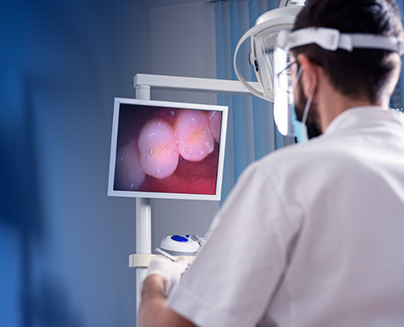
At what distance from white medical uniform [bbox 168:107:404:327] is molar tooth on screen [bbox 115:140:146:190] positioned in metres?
0.99

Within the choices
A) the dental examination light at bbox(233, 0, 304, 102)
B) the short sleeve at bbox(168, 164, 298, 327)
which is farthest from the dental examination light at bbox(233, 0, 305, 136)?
the short sleeve at bbox(168, 164, 298, 327)

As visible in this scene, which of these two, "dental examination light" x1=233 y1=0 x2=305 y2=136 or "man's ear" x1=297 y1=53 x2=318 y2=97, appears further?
"dental examination light" x1=233 y1=0 x2=305 y2=136

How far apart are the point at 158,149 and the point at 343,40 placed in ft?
3.26

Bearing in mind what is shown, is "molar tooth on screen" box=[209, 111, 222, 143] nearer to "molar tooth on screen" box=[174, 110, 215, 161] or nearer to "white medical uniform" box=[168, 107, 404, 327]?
"molar tooth on screen" box=[174, 110, 215, 161]

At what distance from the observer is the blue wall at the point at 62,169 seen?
1557mm

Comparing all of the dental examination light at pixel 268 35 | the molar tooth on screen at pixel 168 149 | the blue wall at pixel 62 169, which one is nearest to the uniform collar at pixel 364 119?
the dental examination light at pixel 268 35

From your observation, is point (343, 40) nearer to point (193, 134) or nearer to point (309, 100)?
point (309, 100)

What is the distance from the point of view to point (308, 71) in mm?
757

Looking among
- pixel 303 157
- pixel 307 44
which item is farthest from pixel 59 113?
pixel 303 157

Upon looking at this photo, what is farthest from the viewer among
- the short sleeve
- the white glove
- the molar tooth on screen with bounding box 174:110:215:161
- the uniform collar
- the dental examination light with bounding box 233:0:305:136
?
the molar tooth on screen with bounding box 174:110:215:161

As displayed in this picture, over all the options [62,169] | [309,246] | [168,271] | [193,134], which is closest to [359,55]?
[309,246]

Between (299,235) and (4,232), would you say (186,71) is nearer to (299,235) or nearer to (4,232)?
(4,232)

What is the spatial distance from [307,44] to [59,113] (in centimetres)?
131

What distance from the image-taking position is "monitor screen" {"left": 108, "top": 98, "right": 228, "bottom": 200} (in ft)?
5.15
